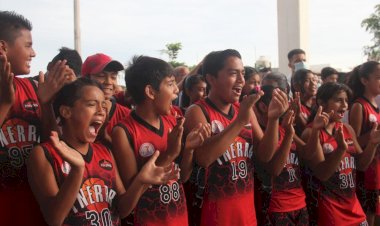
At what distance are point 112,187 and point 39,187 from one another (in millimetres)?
424

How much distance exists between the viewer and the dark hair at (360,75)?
4719 mm

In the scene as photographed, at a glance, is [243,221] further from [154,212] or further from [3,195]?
[3,195]

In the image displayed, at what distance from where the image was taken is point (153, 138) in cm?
287

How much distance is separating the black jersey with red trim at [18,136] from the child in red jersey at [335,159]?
6.96ft

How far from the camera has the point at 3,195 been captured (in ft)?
8.87

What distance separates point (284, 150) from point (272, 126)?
0.27m

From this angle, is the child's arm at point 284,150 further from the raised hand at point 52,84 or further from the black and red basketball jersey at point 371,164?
the raised hand at point 52,84

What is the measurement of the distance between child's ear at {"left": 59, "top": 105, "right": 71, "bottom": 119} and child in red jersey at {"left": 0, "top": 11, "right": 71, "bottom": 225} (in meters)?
0.13

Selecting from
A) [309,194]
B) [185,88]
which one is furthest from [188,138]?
[185,88]

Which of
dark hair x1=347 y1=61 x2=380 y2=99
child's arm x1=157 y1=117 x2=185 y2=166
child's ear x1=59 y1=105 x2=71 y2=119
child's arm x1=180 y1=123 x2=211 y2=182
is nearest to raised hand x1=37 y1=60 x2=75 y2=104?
child's ear x1=59 y1=105 x2=71 y2=119

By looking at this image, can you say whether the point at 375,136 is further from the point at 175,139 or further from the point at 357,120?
the point at 175,139

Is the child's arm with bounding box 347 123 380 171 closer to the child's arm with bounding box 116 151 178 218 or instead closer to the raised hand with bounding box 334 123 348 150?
the raised hand with bounding box 334 123 348 150

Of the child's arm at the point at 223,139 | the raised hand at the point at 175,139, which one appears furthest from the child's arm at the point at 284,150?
the raised hand at the point at 175,139

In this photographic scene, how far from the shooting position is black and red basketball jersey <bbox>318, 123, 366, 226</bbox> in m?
3.75
